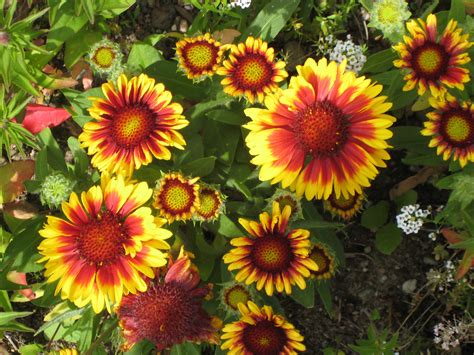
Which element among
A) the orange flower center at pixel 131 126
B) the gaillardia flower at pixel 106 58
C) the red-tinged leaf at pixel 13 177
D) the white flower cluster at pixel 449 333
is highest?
the gaillardia flower at pixel 106 58

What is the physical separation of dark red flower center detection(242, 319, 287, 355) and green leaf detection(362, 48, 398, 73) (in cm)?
124

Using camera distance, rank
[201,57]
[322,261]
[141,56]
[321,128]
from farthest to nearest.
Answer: [141,56], [322,261], [201,57], [321,128]

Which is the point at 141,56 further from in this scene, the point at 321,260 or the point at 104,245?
the point at 321,260

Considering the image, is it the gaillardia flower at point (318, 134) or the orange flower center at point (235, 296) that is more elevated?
the gaillardia flower at point (318, 134)

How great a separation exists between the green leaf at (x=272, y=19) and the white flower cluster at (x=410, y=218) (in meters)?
1.04

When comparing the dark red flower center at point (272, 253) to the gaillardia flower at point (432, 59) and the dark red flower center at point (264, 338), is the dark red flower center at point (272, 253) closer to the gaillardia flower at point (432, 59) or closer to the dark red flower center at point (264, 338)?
the dark red flower center at point (264, 338)

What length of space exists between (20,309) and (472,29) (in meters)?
2.71

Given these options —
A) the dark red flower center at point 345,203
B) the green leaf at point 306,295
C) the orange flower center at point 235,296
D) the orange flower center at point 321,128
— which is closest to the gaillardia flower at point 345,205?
the dark red flower center at point 345,203

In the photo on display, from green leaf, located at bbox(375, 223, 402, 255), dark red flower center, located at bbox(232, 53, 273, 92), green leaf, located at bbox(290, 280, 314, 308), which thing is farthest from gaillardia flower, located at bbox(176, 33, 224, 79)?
green leaf, located at bbox(375, 223, 402, 255)

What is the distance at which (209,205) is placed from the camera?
2205 millimetres

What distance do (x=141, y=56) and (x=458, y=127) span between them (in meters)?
1.42

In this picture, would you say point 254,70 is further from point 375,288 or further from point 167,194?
point 375,288

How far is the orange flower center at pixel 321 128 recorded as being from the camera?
203 cm

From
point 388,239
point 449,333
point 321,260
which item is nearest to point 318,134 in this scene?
point 321,260
